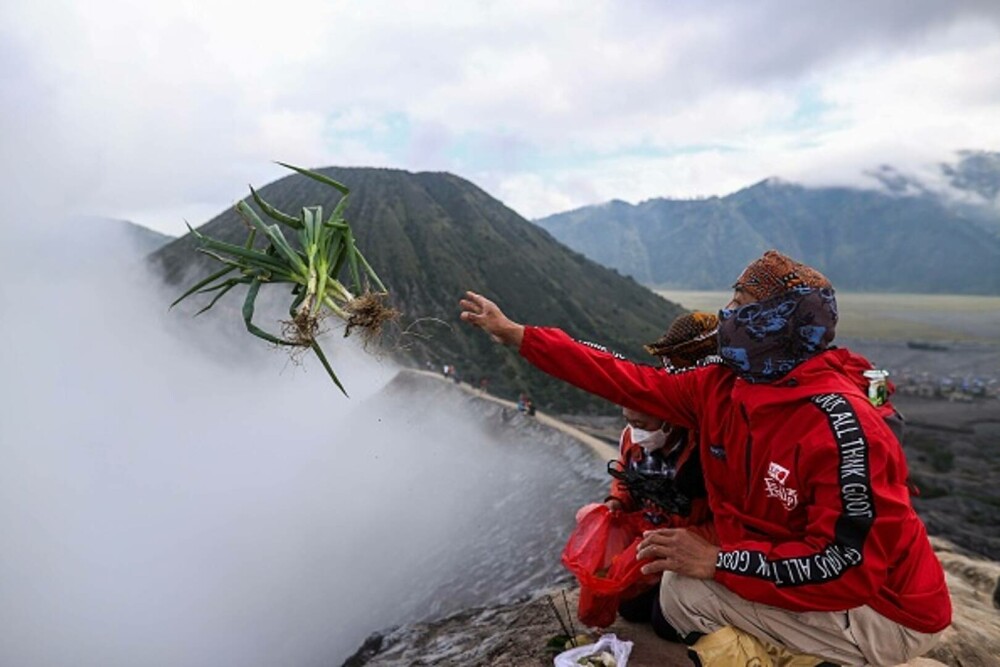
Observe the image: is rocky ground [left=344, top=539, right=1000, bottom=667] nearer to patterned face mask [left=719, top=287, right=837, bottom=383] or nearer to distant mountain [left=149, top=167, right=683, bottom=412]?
patterned face mask [left=719, top=287, right=837, bottom=383]

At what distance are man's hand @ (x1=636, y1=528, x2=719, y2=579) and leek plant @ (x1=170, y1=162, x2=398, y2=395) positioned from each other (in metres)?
1.85

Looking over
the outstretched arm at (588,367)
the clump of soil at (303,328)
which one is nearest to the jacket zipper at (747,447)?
the outstretched arm at (588,367)

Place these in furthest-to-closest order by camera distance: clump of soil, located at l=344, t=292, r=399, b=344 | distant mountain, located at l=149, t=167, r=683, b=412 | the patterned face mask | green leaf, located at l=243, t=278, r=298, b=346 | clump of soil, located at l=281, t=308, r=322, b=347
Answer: distant mountain, located at l=149, t=167, r=683, b=412, clump of soil, located at l=344, t=292, r=399, b=344, clump of soil, located at l=281, t=308, r=322, b=347, green leaf, located at l=243, t=278, r=298, b=346, the patterned face mask

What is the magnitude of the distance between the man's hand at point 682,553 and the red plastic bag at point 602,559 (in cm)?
78

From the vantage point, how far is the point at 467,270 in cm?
7075

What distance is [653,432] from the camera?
12.0ft

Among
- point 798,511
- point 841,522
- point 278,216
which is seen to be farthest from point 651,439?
point 278,216

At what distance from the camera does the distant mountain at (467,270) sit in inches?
2141

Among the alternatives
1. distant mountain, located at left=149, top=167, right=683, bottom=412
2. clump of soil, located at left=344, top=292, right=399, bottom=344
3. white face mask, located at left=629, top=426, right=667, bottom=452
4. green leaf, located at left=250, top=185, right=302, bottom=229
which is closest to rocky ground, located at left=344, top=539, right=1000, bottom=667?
white face mask, located at left=629, top=426, right=667, bottom=452

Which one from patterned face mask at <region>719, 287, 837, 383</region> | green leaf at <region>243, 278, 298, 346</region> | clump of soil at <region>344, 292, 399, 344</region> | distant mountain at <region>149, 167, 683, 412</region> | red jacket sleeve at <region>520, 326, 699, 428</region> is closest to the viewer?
patterned face mask at <region>719, 287, 837, 383</region>

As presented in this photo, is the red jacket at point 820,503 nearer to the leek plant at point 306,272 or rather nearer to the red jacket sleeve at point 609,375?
the red jacket sleeve at point 609,375

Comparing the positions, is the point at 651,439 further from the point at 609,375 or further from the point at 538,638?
the point at 538,638

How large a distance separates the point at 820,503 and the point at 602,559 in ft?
5.62

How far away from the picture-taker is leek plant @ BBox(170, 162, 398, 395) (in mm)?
3580
